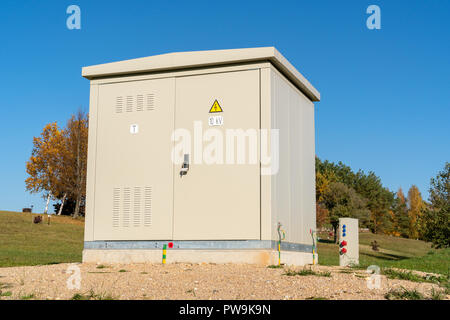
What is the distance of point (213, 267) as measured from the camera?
32.1 ft

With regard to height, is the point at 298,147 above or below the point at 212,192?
above

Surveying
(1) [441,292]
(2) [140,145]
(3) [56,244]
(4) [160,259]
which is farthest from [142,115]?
(3) [56,244]

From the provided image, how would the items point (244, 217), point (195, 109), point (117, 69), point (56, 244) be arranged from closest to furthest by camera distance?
point (244, 217) < point (195, 109) < point (117, 69) < point (56, 244)

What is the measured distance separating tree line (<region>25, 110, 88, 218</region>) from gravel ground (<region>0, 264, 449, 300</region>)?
3557cm

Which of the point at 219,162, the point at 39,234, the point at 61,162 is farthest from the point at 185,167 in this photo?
the point at 61,162

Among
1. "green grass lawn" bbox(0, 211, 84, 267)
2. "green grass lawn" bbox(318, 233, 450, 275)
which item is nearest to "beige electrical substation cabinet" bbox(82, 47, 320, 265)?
"green grass lawn" bbox(318, 233, 450, 275)

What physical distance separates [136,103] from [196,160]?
235cm

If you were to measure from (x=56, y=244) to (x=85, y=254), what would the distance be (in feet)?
51.9

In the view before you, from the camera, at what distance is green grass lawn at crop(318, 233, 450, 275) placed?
14891 mm

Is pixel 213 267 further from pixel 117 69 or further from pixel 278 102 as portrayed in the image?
pixel 117 69

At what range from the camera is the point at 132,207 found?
11914 mm

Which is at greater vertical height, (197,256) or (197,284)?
(197,256)

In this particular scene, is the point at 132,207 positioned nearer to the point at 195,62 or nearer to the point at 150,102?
the point at 150,102

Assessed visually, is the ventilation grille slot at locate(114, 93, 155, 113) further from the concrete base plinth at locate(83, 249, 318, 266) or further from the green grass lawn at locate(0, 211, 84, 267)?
the green grass lawn at locate(0, 211, 84, 267)
